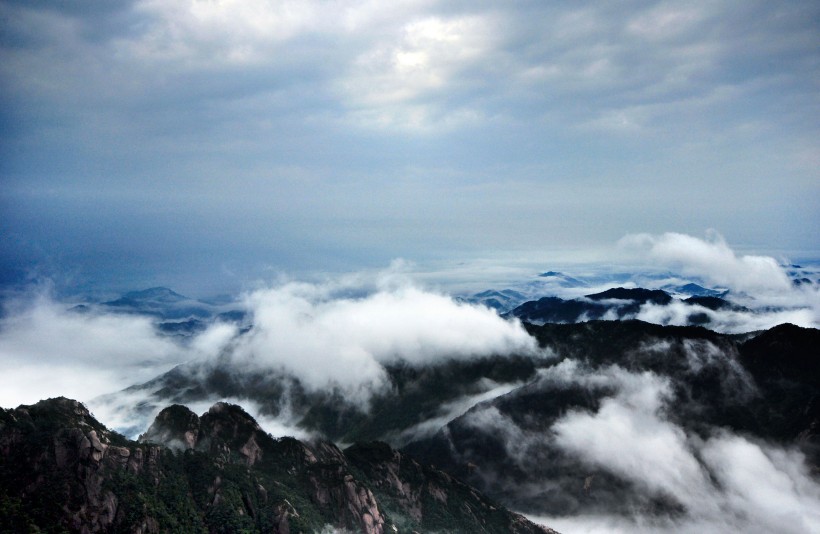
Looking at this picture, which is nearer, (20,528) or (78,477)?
(20,528)

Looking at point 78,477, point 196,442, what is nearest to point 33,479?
point 78,477

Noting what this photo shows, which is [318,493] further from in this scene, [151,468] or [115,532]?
[115,532]

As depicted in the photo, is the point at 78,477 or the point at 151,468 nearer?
the point at 78,477

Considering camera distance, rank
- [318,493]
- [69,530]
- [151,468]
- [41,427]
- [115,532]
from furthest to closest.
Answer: [318,493]
[151,468]
[41,427]
[115,532]
[69,530]

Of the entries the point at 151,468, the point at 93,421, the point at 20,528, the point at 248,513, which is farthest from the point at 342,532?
the point at 20,528

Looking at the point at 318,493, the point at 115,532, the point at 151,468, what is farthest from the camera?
the point at 318,493

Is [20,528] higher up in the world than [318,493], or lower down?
higher up

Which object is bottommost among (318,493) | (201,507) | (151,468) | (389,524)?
(389,524)

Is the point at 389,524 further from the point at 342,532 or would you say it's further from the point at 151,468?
the point at 151,468

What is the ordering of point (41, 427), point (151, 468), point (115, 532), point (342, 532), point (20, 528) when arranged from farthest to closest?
point (342, 532) < point (151, 468) < point (41, 427) < point (115, 532) < point (20, 528)
